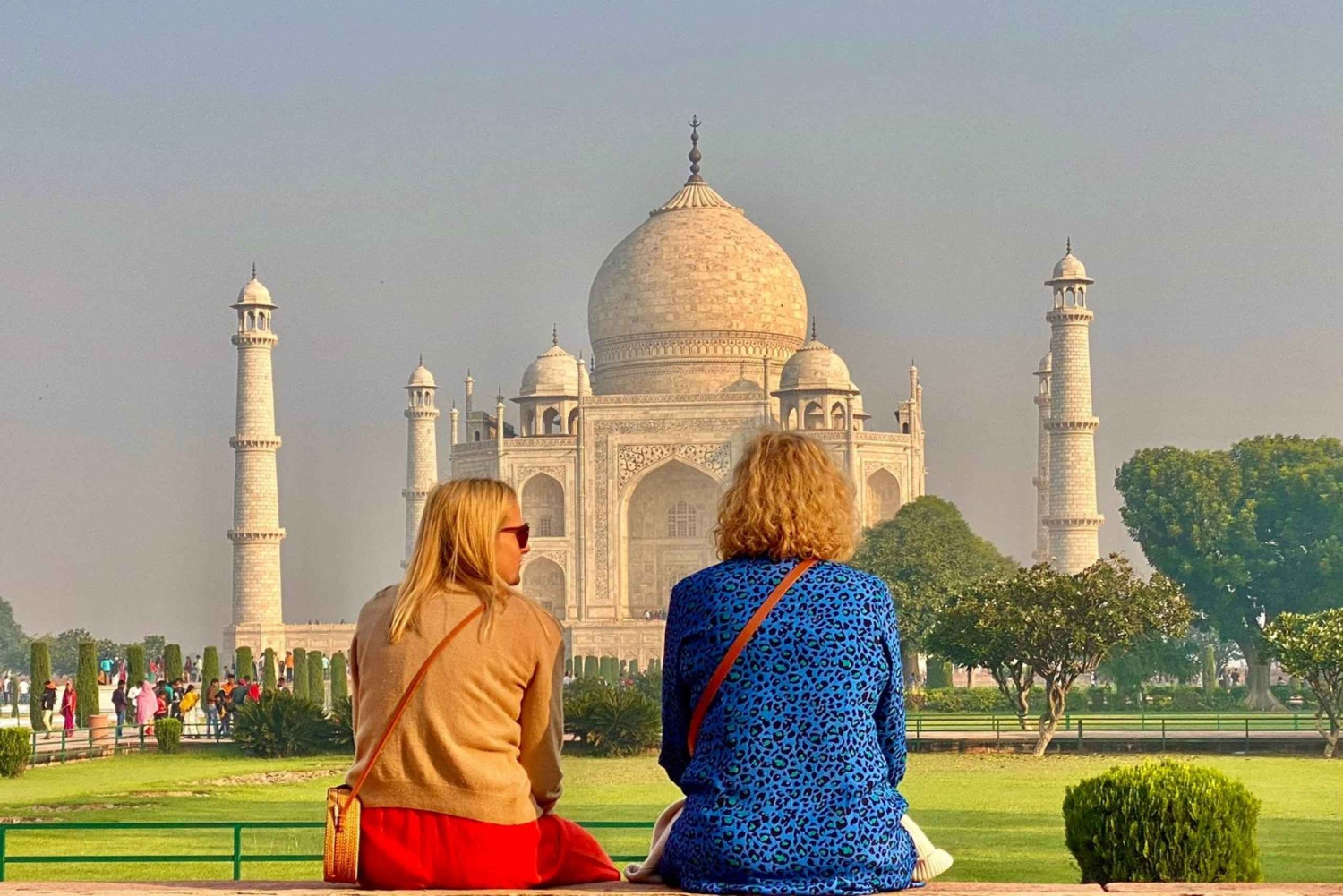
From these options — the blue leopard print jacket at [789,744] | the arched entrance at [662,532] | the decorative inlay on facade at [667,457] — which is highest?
the decorative inlay on facade at [667,457]

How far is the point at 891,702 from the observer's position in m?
3.41

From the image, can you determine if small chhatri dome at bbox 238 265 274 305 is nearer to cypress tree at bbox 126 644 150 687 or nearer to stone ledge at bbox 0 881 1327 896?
cypress tree at bbox 126 644 150 687

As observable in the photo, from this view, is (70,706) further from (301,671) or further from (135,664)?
(301,671)

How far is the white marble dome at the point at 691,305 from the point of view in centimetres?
4241

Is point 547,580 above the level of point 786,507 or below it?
above

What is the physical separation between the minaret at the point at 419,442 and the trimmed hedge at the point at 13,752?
26.2 m

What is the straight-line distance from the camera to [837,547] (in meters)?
3.38

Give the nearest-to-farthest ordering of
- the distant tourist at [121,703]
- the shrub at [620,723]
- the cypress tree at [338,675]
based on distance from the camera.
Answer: the shrub at [620,723] → the distant tourist at [121,703] → the cypress tree at [338,675]

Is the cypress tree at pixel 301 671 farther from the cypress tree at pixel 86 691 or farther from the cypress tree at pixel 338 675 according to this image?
the cypress tree at pixel 86 691

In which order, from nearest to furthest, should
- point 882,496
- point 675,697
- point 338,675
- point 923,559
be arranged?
1. point 675,697
2. point 338,675
3. point 923,559
4. point 882,496

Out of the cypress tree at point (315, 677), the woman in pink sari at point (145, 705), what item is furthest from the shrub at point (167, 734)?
the cypress tree at point (315, 677)

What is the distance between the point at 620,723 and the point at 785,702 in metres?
15.4

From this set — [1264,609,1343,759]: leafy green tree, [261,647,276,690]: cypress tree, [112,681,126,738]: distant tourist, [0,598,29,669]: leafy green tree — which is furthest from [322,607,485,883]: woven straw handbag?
[0,598,29,669]: leafy green tree

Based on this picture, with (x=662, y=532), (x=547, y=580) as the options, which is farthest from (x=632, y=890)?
(x=547, y=580)
